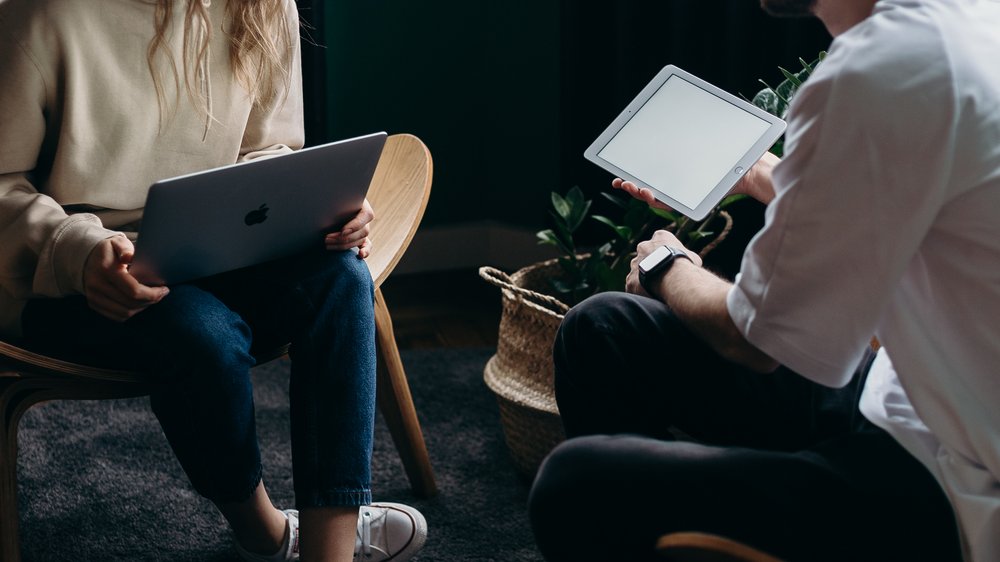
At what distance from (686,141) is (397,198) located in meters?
0.50

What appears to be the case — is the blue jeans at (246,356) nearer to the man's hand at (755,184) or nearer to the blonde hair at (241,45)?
the blonde hair at (241,45)

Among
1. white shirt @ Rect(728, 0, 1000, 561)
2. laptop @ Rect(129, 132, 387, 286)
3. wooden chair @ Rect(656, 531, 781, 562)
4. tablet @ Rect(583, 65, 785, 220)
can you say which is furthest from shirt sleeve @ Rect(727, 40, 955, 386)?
laptop @ Rect(129, 132, 387, 286)

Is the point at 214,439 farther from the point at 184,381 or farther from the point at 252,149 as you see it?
the point at 252,149

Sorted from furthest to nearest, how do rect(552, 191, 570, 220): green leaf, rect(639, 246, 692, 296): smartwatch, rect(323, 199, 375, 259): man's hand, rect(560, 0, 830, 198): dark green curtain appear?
rect(560, 0, 830, 198): dark green curtain, rect(552, 191, 570, 220): green leaf, rect(323, 199, 375, 259): man's hand, rect(639, 246, 692, 296): smartwatch

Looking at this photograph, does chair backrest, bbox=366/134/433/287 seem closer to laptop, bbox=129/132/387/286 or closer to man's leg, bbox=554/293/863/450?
laptop, bbox=129/132/387/286

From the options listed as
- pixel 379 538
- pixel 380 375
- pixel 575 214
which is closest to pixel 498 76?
pixel 575 214

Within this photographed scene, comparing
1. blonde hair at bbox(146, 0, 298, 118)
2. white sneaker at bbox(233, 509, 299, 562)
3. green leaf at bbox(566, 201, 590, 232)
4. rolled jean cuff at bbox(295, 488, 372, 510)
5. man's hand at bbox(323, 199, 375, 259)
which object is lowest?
white sneaker at bbox(233, 509, 299, 562)

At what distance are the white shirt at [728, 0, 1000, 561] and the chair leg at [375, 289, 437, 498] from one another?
2.62ft

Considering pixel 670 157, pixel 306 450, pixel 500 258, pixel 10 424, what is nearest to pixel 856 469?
pixel 670 157

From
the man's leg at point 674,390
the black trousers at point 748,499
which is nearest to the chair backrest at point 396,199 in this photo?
the man's leg at point 674,390

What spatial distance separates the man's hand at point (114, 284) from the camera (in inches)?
43.8

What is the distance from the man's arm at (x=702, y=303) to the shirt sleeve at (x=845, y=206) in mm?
67

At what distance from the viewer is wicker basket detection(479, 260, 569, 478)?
5.22 feet

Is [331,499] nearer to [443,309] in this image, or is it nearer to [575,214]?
[575,214]
